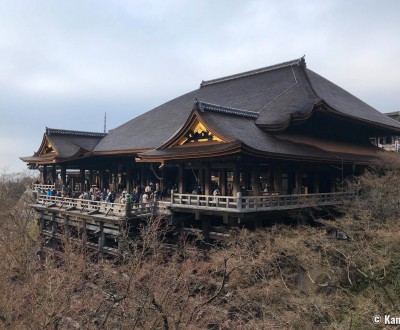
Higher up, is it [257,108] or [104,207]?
[257,108]

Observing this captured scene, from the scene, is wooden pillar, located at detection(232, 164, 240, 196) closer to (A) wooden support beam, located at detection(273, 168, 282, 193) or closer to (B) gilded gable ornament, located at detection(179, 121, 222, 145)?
(B) gilded gable ornament, located at detection(179, 121, 222, 145)

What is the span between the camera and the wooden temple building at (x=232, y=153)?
15.8 metres

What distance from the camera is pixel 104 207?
59.2 ft

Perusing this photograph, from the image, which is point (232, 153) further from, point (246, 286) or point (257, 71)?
point (257, 71)

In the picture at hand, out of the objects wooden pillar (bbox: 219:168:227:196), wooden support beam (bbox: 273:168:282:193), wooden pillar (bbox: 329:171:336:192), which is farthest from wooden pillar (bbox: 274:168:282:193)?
wooden pillar (bbox: 329:171:336:192)

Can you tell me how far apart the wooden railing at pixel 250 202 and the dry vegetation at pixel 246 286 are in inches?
43.4

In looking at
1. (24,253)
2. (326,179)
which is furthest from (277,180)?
(24,253)

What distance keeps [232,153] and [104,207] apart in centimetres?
799

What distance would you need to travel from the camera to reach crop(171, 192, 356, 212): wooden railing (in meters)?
14.1

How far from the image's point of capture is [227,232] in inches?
614

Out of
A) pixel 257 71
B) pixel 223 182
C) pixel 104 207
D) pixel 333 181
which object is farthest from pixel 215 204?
pixel 257 71

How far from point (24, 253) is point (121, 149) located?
9.26 metres

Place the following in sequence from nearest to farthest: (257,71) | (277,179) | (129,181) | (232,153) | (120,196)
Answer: (232,153) → (277,179) → (120,196) → (129,181) → (257,71)

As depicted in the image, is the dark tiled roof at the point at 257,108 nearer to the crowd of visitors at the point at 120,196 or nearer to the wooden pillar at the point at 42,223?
the crowd of visitors at the point at 120,196
